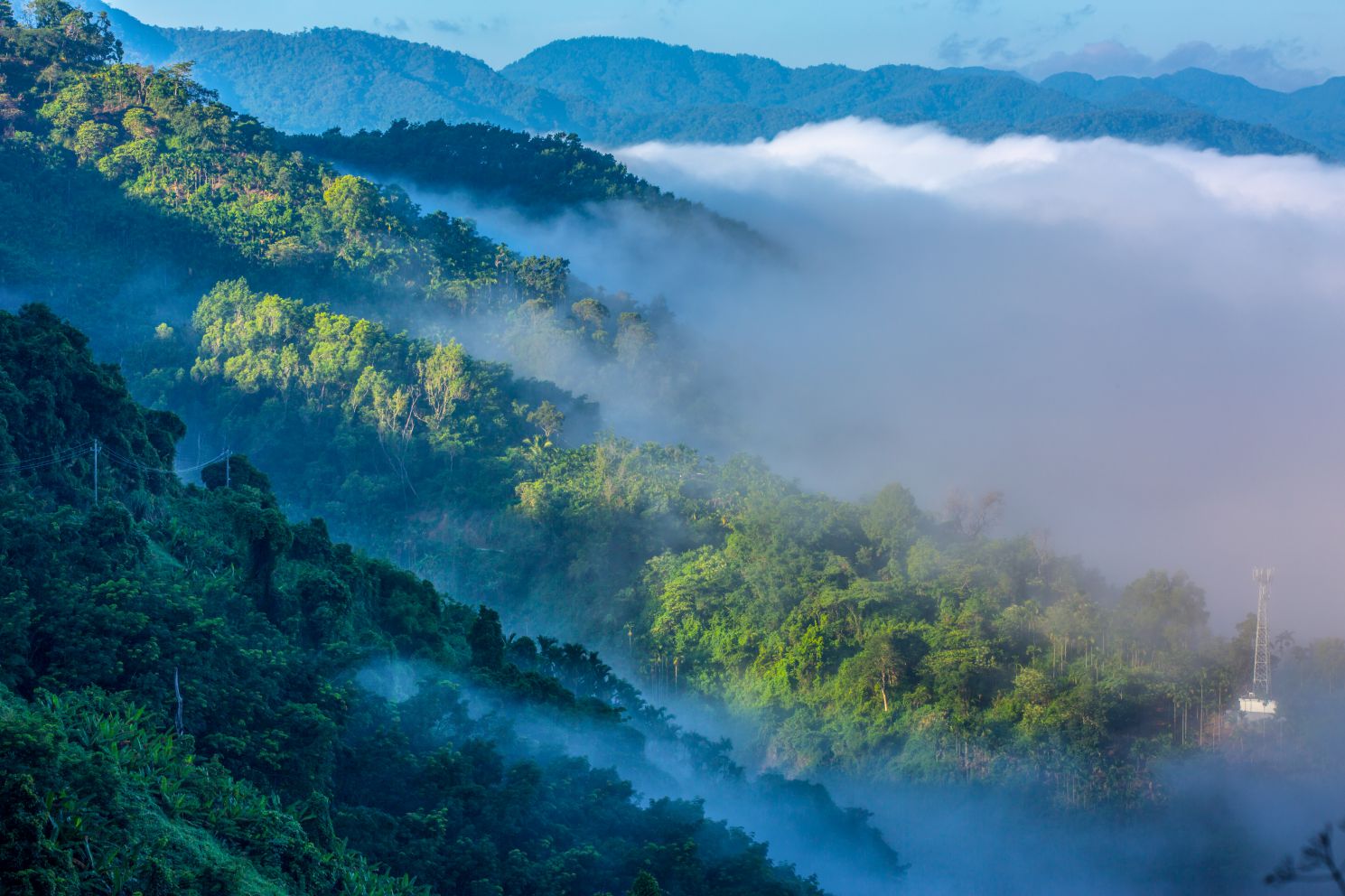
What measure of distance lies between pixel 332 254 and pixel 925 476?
92.0 feet

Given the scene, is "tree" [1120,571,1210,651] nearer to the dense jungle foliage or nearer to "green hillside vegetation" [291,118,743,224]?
the dense jungle foliage

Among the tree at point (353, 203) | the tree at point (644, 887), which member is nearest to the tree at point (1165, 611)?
the tree at point (644, 887)

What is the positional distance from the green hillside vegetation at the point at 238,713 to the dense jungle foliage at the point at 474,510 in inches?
Result: 6.4

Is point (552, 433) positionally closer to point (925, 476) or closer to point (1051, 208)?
point (925, 476)

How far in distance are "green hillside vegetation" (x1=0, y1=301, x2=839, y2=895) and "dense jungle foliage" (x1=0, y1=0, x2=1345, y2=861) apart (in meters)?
0.16

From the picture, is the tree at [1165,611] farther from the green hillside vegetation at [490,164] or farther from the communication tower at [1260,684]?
the green hillside vegetation at [490,164]

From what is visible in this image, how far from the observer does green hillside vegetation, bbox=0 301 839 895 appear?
14.8 meters

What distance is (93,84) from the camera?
55344 millimetres

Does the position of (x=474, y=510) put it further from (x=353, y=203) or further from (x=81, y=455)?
(x=81, y=455)

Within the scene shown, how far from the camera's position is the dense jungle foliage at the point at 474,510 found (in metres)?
30.4

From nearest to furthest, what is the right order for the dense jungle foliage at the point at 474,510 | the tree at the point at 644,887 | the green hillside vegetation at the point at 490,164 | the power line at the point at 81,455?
1. the tree at the point at 644,887
2. the power line at the point at 81,455
3. the dense jungle foliage at the point at 474,510
4. the green hillside vegetation at the point at 490,164

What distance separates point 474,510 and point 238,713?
2353 cm

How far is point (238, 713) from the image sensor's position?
2022 cm

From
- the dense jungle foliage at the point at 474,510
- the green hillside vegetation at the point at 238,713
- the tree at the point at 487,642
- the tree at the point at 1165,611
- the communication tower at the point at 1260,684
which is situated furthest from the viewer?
the tree at the point at 1165,611
